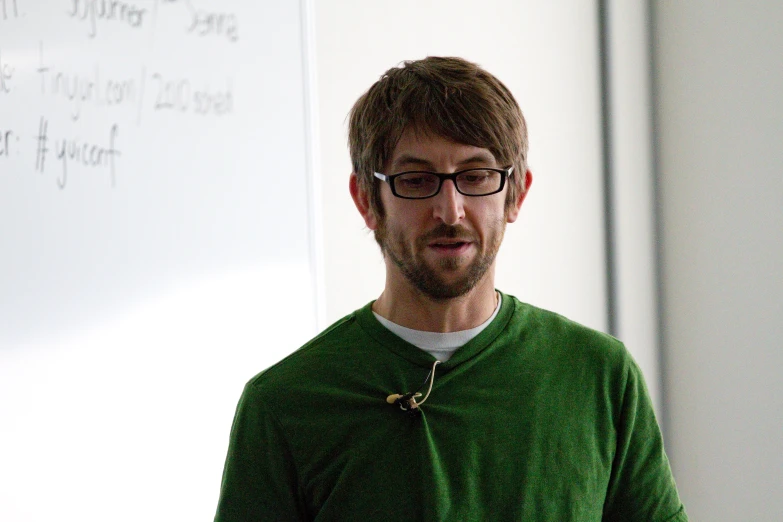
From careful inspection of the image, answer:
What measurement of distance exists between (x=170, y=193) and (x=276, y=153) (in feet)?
0.90

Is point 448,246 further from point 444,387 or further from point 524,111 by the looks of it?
point 524,111

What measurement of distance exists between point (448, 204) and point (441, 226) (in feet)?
0.10

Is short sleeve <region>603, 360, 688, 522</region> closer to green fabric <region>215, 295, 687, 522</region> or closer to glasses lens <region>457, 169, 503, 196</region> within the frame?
green fabric <region>215, 295, 687, 522</region>

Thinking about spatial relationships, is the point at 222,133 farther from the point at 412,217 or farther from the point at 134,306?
the point at 412,217

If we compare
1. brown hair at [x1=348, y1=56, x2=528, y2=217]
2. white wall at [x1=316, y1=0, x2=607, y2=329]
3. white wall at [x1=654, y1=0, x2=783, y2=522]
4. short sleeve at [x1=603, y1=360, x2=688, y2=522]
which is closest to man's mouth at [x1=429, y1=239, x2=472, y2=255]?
brown hair at [x1=348, y1=56, x2=528, y2=217]

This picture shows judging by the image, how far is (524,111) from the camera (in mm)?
2355

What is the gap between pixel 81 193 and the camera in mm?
1438

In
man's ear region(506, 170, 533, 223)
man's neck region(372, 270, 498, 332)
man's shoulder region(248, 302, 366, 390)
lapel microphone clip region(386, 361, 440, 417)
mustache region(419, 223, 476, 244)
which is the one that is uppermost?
man's ear region(506, 170, 533, 223)

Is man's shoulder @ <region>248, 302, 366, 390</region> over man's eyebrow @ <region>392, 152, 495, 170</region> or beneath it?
beneath

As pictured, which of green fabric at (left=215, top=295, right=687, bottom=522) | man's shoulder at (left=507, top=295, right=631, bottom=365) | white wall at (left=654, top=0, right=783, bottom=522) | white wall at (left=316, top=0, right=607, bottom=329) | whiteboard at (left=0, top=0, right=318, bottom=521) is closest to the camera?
green fabric at (left=215, top=295, right=687, bottom=522)

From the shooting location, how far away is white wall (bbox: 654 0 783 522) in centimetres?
221

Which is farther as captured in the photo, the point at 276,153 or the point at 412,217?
the point at 276,153

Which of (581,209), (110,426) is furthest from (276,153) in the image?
(581,209)

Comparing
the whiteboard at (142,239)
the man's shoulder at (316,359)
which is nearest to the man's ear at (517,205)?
the man's shoulder at (316,359)
